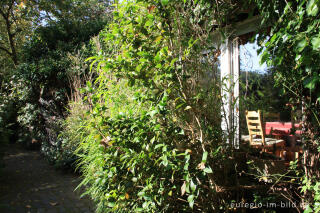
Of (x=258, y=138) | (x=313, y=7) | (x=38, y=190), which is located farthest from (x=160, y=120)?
(x=38, y=190)

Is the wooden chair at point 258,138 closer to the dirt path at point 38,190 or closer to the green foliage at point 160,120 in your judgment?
the green foliage at point 160,120

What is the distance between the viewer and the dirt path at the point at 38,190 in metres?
3.70

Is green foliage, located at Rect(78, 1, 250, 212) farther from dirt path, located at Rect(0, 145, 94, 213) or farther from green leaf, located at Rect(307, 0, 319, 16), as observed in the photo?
dirt path, located at Rect(0, 145, 94, 213)

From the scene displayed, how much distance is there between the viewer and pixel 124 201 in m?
2.15

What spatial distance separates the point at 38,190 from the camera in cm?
447

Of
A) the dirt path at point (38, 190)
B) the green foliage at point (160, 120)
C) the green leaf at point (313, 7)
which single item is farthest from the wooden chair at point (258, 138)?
the dirt path at point (38, 190)

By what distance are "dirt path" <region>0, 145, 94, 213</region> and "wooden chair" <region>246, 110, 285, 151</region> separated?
3026 millimetres

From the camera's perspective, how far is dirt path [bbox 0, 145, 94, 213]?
3697mm

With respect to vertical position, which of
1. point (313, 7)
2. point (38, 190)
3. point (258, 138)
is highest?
point (313, 7)

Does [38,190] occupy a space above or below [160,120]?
below

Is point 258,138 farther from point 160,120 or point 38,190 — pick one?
point 38,190

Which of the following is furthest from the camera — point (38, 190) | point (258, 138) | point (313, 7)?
point (38, 190)

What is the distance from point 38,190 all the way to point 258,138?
456 cm

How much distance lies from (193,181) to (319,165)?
1367 millimetres
